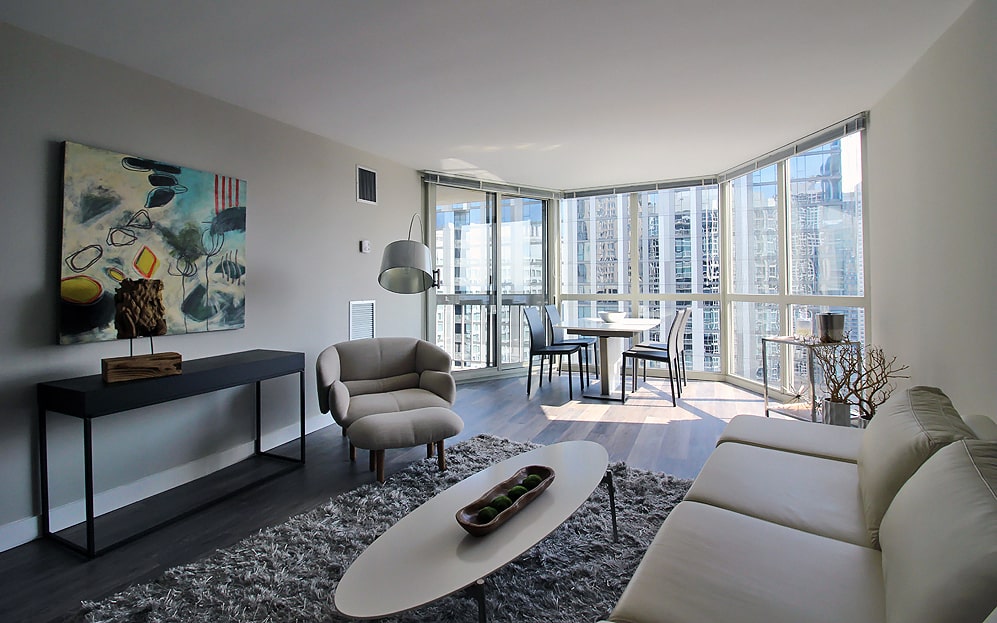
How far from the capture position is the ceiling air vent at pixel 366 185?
14.8 ft

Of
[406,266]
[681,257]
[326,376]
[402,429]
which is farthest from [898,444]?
[681,257]

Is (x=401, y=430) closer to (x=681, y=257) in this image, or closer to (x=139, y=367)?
(x=139, y=367)

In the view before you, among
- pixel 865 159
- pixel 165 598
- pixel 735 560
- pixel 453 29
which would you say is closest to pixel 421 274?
pixel 453 29

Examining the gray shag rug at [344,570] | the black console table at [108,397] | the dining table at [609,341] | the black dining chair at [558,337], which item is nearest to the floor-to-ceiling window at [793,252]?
the dining table at [609,341]

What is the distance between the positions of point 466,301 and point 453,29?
371cm

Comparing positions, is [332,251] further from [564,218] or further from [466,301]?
[564,218]

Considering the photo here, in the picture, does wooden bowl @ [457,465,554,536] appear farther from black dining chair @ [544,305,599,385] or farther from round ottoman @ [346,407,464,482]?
black dining chair @ [544,305,599,385]

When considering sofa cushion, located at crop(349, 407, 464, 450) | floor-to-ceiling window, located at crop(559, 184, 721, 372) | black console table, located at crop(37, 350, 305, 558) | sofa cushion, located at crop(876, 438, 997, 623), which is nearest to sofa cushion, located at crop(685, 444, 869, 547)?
sofa cushion, located at crop(876, 438, 997, 623)

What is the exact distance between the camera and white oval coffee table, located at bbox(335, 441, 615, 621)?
135 cm

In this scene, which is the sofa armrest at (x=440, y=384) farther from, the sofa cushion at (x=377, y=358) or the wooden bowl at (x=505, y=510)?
the wooden bowl at (x=505, y=510)

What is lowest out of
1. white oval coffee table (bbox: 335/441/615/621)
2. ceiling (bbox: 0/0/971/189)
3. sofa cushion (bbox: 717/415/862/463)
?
white oval coffee table (bbox: 335/441/615/621)

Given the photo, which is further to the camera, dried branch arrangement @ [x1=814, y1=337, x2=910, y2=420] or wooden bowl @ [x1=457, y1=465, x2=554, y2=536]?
dried branch arrangement @ [x1=814, y1=337, x2=910, y2=420]

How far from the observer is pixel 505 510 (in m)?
1.73

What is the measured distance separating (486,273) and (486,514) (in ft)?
14.9
